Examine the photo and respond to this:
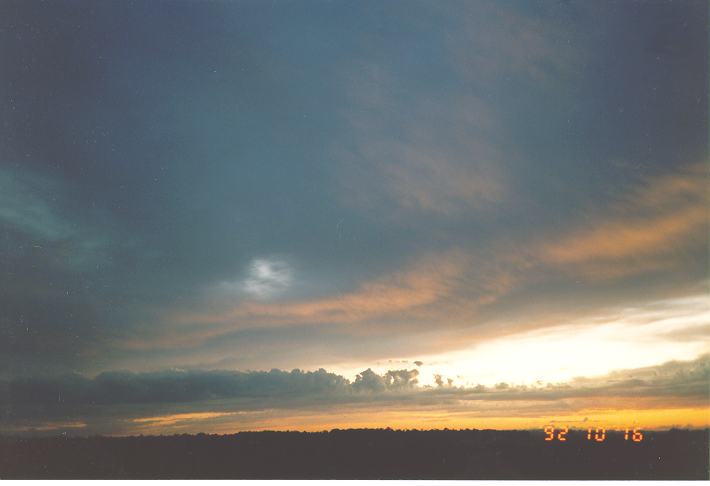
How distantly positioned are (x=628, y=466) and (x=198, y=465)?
982cm

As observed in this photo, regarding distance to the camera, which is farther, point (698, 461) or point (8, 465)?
point (8, 465)

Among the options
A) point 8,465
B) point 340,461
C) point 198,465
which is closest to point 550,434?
point 340,461

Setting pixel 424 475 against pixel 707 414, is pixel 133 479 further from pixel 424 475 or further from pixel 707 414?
pixel 707 414

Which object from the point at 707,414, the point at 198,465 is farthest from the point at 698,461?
the point at 198,465

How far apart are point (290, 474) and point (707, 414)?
9603 millimetres

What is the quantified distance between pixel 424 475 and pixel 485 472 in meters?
1.39

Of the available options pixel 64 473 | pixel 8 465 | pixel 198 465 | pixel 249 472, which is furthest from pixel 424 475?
pixel 8 465

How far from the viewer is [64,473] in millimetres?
15070

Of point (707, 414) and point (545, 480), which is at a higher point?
point (707, 414)

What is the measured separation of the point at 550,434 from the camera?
588 inches

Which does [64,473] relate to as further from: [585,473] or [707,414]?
[707,414]

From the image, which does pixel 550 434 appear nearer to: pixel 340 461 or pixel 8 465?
pixel 340 461

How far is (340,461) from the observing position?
14.9 metres

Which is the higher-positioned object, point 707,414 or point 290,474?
point 707,414
